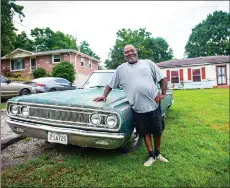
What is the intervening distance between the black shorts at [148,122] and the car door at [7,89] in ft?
26.0

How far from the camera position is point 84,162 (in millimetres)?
3375

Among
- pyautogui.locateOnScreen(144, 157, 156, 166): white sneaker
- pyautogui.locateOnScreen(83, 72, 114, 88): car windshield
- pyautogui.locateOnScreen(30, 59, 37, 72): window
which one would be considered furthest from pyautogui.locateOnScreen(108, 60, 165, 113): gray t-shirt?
pyautogui.locateOnScreen(30, 59, 37, 72): window

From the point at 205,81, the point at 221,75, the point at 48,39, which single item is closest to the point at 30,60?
the point at 48,39

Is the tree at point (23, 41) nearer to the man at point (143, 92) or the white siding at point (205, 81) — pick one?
the white siding at point (205, 81)

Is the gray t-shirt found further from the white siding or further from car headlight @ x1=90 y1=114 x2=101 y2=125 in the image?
the white siding

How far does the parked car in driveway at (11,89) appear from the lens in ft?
32.2

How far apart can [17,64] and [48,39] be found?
13882 millimetres

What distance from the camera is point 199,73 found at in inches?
977

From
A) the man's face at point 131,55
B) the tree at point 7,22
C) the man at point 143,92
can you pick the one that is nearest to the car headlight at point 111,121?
the man at point 143,92

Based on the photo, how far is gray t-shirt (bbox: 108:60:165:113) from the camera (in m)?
3.25

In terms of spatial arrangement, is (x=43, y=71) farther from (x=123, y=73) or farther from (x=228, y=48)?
(x=228, y=48)

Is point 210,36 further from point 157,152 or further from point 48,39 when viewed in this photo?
point 157,152

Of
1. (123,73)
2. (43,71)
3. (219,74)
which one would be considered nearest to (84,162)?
(123,73)

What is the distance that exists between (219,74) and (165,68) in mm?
5583
